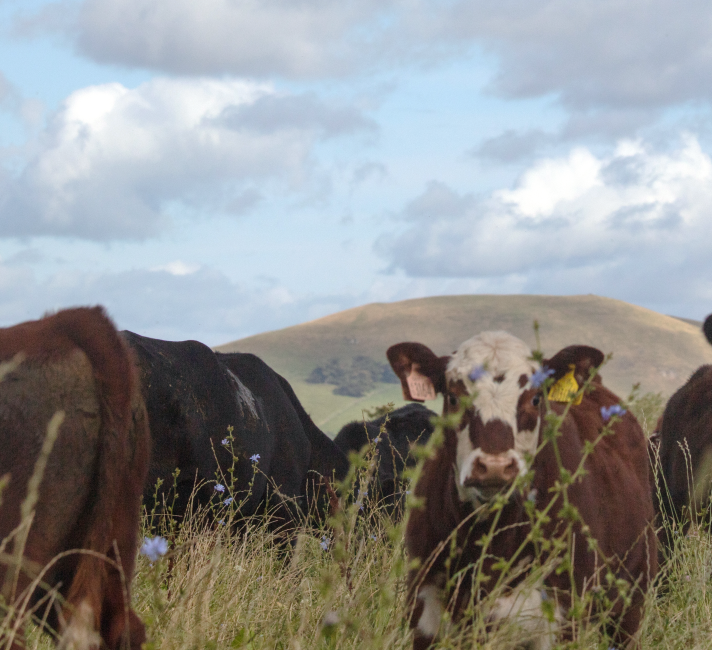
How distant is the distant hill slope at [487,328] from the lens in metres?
80.2

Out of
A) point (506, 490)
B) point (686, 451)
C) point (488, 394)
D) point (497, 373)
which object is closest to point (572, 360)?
point (497, 373)

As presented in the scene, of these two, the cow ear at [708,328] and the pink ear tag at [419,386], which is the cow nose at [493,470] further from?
the cow ear at [708,328]

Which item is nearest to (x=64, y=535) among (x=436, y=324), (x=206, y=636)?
(x=206, y=636)

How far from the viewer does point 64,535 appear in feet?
10.8

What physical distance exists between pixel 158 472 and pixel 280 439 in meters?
1.85

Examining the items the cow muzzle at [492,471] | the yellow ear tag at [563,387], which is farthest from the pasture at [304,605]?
the yellow ear tag at [563,387]

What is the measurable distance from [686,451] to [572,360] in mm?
3405

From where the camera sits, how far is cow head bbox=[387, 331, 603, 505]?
3721 mm

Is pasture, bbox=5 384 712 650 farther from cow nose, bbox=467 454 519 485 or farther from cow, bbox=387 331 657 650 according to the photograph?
cow nose, bbox=467 454 519 485

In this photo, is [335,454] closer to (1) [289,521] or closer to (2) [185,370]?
(1) [289,521]

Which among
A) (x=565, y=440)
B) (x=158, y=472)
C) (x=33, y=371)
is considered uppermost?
(x=33, y=371)

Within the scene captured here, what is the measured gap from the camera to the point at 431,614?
4.05m

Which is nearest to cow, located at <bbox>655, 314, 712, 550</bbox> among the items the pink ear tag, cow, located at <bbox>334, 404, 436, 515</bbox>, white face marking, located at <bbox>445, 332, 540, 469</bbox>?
cow, located at <bbox>334, 404, 436, 515</bbox>

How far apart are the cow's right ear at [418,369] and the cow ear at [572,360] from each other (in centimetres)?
51
